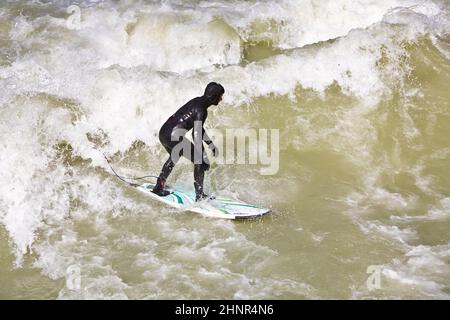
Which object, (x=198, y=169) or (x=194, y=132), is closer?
(x=194, y=132)

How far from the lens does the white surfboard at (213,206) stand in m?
6.10

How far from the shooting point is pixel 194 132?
5996 millimetres

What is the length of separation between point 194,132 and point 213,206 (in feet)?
2.93

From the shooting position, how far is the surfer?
19.6 feet

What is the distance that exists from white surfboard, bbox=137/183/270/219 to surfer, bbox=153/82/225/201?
0.38 feet

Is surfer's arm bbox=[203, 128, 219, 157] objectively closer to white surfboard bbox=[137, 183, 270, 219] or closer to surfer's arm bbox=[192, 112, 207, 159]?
surfer's arm bbox=[192, 112, 207, 159]

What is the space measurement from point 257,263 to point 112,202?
198 cm

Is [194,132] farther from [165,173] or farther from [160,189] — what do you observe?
[160,189]

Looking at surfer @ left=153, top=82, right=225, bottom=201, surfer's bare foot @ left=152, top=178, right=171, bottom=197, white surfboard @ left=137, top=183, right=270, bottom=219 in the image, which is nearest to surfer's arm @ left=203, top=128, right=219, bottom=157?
surfer @ left=153, top=82, right=225, bottom=201

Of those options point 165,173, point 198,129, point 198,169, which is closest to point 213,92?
point 198,129

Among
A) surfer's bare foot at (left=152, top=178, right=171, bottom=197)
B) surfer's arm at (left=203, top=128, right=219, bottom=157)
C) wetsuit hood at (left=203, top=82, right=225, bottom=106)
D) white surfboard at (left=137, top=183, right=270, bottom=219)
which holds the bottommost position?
white surfboard at (left=137, top=183, right=270, bottom=219)

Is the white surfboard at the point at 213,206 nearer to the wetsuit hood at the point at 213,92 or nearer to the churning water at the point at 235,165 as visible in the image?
the churning water at the point at 235,165

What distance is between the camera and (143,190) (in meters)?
6.59

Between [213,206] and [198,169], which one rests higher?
[198,169]
